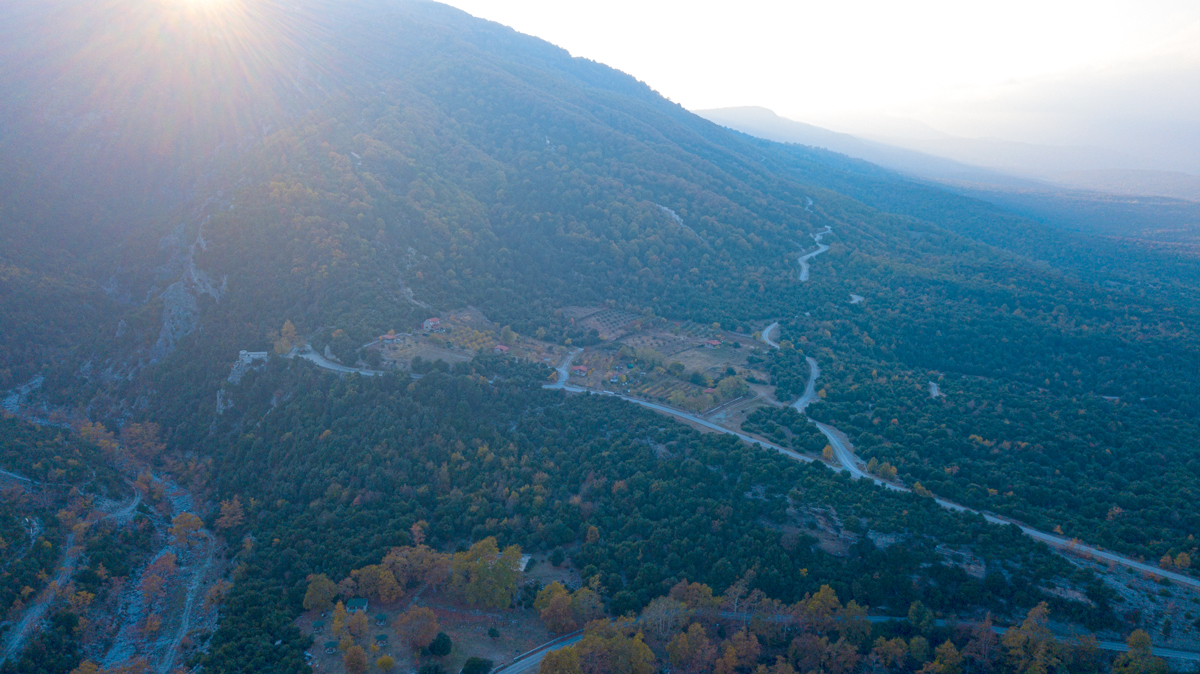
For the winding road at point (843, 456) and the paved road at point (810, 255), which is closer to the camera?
the winding road at point (843, 456)

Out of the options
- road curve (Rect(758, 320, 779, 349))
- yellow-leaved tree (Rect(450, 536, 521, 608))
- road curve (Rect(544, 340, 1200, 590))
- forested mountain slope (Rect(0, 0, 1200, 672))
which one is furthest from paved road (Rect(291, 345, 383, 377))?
road curve (Rect(758, 320, 779, 349))

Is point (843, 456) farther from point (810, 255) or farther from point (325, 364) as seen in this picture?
point (810, 255)

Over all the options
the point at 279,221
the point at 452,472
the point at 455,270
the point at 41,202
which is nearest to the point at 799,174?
the point at 455,270

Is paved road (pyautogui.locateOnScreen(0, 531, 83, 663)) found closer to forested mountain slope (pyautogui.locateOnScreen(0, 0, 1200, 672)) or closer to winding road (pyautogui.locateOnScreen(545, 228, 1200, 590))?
forested mountain slope (pyautogui.locateOnScreen(0, 0, 1200, 672))

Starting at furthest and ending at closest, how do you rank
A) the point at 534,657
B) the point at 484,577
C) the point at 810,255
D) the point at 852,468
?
the point at 810,255
the point at 852,468
the point at 484,577
the point at 534,657

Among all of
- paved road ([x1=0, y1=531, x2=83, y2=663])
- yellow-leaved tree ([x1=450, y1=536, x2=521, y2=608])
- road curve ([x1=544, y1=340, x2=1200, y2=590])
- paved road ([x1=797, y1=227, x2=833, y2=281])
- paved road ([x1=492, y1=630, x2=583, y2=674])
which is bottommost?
paved road ([x1=0, y1=531, x2=83, y2=663])

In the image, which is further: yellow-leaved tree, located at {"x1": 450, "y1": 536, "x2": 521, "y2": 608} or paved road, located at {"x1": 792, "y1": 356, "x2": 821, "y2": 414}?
paved road, located at {"x1": 792, "y1": 356, "x2": 821, "y2": 414}

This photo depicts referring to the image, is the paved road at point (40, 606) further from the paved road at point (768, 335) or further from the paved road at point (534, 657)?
the paved road at point (768, 335)

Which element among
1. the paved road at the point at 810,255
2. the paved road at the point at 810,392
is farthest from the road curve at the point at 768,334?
the paved road at the point at 810,255

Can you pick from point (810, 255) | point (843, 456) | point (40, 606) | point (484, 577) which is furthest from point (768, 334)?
point (40, 606)
